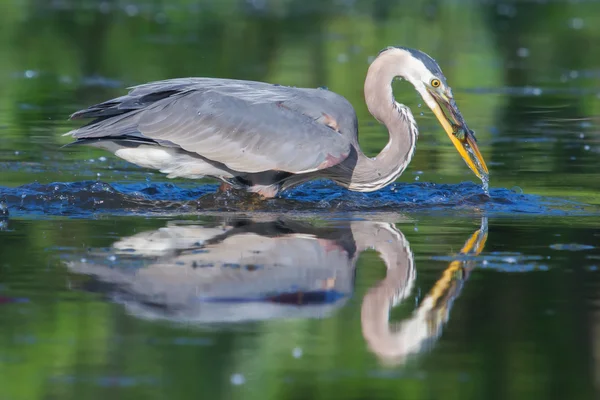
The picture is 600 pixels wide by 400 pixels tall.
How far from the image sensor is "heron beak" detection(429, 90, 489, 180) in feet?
27.9

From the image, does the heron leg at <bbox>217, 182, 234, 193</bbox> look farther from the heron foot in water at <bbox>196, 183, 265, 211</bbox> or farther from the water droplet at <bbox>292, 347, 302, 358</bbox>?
the water droplet at <bbox>292, 347, 302, 358</bbox>

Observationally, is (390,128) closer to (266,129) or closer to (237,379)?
(266,129)

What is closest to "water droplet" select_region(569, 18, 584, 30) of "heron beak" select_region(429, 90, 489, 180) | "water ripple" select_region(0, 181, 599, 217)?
"water ripple" select_region(0, 181, 599, 217)

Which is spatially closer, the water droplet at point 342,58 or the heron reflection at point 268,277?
the heron reflection at point 268,277

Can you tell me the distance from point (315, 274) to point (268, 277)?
0.98 feet

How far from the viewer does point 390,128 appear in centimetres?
870

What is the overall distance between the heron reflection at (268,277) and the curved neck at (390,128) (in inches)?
53.6

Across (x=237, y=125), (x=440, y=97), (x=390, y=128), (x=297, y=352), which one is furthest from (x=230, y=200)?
(x=297, y=352)

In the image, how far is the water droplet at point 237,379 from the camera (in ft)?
14.8

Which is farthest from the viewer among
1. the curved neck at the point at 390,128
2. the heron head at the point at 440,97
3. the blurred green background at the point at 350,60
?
the blurred green background at the point at 350,60

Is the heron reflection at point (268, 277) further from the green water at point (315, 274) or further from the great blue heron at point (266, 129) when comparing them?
the great blue heron at point (266, 129)

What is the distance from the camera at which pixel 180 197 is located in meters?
8.80

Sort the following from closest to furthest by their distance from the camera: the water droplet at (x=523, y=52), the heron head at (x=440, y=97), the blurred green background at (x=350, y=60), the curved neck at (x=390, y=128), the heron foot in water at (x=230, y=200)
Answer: the heron foot in water at (x=230, y=200), the heron head at (x=440, y=97), the curved neck at (x=390, y=128), the blurred green background at (x=350, y=60), the water droplet at (x=523, y=52)

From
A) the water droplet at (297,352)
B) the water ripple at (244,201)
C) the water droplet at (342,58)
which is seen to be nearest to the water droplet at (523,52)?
the water droplet at (342,58)
